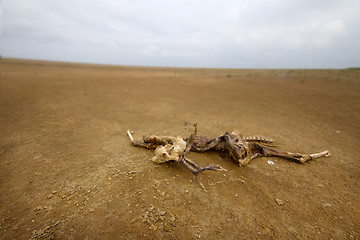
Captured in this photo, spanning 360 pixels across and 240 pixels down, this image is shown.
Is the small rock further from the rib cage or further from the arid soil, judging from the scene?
the rib cage

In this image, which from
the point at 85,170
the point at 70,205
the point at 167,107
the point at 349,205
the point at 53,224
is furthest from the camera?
the point at 167,107

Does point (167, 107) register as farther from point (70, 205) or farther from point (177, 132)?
point (70, 205)

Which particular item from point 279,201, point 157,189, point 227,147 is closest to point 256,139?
point 227,147

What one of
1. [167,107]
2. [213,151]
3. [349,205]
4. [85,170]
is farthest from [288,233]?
[167,107]

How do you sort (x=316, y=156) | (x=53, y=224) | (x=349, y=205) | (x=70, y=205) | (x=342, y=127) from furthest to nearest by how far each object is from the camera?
(x=342, y=127), (x=316, y=156), (x=349, y=205), (x=70, y=205), (x=53, y=224)

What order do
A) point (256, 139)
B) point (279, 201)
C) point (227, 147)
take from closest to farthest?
point (279, 201)
point (227, 147)
point (256, 139)

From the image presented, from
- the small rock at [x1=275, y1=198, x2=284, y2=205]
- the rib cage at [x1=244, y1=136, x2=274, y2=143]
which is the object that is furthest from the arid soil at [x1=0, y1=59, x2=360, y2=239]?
the rib cage at [x1=244, y1=136, x2=274, y2=143]

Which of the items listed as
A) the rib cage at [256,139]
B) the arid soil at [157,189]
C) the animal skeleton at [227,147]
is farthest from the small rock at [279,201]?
the rib cage at [256,139]

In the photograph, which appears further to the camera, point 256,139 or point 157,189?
point 256,139

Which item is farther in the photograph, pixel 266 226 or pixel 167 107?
pixel 167 107

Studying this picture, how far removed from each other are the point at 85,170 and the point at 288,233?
9.95 feet

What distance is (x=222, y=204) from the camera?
2.17m

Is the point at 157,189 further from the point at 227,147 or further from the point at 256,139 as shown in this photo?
the point at 256,139

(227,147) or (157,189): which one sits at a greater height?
(227,147)
